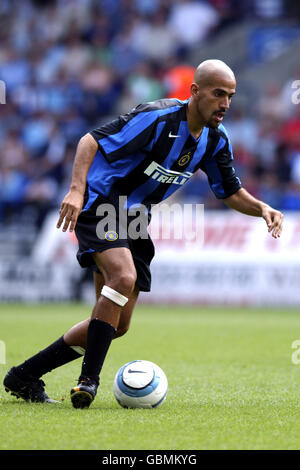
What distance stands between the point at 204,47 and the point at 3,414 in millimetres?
16033

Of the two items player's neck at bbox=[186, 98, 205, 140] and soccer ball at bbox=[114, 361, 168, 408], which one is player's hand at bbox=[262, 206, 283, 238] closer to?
player's neck at bbox=[186, 98, 205, 140]

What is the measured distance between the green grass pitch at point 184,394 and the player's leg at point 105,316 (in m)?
0.15

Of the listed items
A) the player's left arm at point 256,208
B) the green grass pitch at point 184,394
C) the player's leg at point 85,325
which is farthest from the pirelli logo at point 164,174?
the green grass pitch at point 184,394

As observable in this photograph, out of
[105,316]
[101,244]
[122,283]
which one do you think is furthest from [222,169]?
[105,316]

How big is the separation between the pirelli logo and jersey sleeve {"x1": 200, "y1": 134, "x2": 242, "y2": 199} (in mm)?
232

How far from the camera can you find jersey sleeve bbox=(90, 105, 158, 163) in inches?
192

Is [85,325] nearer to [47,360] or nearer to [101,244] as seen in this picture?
[47,360]

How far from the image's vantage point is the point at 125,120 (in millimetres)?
4922

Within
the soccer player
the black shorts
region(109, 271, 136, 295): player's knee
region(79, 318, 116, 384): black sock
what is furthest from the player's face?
region(79, 318, 116, 384): black sock

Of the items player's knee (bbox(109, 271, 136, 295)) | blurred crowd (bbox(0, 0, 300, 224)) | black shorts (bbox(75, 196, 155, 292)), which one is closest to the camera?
player's knee (bbox(109, 271, 136, 295))

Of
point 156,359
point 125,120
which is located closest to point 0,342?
point 156,359

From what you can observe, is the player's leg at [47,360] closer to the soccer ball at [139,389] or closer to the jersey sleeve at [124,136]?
the soccer ball at [139,389]
